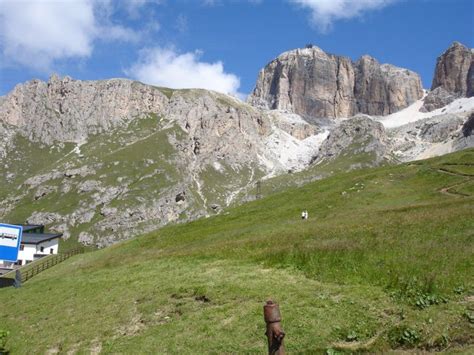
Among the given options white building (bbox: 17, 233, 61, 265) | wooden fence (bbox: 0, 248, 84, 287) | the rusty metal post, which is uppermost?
white building (bbox: 17, 233, 61, 265)

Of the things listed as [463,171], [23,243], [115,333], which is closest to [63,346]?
[115,333]

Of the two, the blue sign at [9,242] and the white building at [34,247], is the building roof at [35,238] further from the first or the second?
the blue sign at [9,242]

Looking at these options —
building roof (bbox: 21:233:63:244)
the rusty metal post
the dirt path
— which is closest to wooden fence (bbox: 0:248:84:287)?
building roof (bbox: 21:233:63:244)

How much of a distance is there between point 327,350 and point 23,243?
10408 centimetres

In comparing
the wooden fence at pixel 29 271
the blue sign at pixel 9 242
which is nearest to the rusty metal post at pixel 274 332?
the blue sign at pixel 9 242

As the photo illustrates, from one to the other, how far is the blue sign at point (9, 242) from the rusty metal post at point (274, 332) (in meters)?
37.7

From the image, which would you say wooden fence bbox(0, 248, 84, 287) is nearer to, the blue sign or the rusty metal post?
the blue sign

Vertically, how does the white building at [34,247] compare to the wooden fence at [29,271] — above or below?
above

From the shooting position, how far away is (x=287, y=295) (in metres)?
22.7

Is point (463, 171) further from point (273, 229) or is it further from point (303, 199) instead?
point (273, 229)

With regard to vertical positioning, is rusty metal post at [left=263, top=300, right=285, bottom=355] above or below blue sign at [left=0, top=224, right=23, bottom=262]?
below

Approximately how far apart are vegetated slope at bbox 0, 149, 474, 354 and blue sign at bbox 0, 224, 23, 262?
4076mm

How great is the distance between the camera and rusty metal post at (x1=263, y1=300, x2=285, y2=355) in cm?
1102

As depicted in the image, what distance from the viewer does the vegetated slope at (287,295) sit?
1767cm
